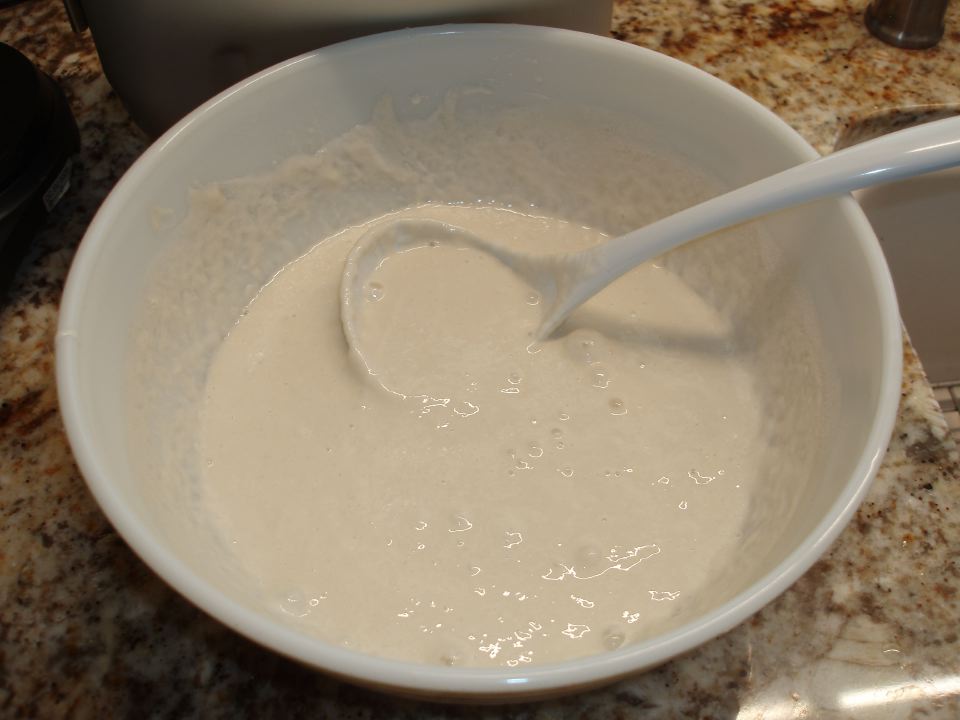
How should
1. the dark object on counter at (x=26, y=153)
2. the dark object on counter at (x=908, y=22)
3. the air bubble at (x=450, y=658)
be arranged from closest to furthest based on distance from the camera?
the air bubble at (x=450, y=658), the dark object on counter at (x=26, y=153), the dark object on counter at (x=908, y=22)

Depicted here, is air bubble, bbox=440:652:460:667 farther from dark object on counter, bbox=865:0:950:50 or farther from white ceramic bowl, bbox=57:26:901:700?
dark object on counter, bbox=865:0:950:50

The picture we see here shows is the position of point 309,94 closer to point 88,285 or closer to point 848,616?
point 88,285

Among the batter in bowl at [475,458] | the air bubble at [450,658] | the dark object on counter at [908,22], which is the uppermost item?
the dark object on counter at [908,22]

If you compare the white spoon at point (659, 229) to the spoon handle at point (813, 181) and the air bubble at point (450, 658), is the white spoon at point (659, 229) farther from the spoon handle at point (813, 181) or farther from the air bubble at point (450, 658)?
the air bubble at point (450, 658)

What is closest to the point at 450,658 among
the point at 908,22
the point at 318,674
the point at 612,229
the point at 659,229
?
the point at 318,674

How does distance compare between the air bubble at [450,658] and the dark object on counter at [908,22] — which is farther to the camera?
the dark object on counter at [908,22]

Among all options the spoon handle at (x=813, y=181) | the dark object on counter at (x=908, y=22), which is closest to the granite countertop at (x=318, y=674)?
the spoon handle at (x=813, y=181)

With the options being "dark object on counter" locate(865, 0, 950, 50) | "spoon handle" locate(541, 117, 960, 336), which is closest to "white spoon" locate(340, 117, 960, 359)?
"spoon handle" locate(541, 117, 960, 336)
